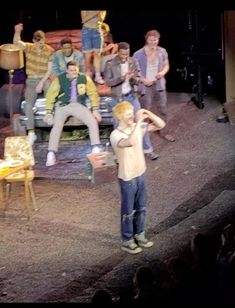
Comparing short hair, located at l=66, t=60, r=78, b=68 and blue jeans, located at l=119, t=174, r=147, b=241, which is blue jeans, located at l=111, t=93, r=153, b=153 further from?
blue jeans, located at l=119, t=174, r=147, b=241

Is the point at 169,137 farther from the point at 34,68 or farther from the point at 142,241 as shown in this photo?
the point at 142,241

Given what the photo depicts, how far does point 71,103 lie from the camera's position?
10.3 meters

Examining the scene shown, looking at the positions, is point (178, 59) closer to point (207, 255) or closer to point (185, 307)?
point (207, 255)

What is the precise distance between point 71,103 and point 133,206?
8.59ft

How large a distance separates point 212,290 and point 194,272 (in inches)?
11.4

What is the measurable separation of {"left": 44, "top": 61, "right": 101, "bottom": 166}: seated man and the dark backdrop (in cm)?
246

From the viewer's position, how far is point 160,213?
350 inches

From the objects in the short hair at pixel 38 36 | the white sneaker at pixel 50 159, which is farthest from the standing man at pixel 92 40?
the white sneaker at pixel 50 159

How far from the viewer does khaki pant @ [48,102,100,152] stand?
10352mm

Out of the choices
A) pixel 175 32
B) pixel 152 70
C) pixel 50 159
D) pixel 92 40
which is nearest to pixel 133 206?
pixel 50 159

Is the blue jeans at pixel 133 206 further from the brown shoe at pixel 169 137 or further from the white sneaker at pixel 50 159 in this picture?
the brown shoe at pixel 169 137

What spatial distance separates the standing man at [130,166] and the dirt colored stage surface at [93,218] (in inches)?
9.6

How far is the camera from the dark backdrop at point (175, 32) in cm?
1257

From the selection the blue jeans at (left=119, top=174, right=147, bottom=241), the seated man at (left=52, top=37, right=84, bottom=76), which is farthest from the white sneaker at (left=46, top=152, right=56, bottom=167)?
the blue jeans at (left=119, top=174, right=147, bottom=241)
